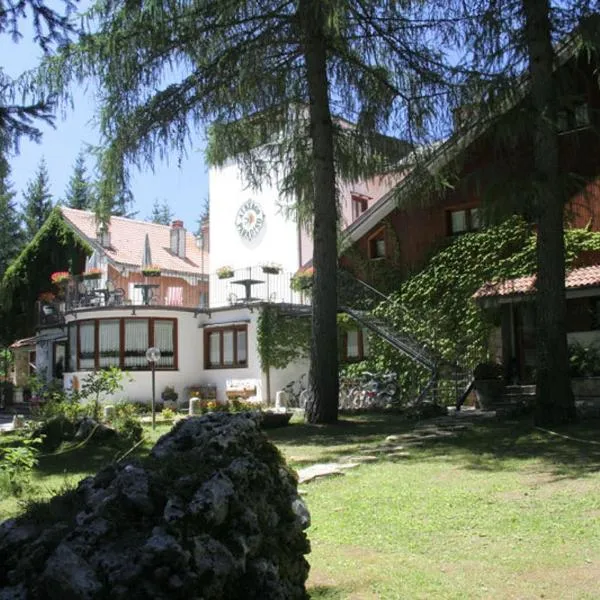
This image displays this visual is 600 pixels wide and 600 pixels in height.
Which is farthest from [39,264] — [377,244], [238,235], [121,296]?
[377,244]

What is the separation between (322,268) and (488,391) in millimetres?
5042

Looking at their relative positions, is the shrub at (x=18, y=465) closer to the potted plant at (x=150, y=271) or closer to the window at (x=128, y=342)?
the window at (x=128, y=342)

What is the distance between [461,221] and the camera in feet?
69.2

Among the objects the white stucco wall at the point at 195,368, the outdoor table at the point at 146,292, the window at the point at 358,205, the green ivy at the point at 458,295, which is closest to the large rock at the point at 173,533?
the green ivy at the point at 458,295

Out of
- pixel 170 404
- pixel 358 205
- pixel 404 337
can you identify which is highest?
pixel 358 205

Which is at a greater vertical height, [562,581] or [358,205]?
[358,205]

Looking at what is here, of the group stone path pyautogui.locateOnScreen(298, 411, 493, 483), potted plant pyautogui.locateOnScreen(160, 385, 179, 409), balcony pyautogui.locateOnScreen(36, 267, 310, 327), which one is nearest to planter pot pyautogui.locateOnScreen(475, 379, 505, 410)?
stone path pyautogui.locateOnScreen(298, 411, 493, 483)

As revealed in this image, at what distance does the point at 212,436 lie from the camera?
3807mm

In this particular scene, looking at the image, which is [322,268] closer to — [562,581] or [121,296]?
[562,581]

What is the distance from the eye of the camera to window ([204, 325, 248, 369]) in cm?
2544

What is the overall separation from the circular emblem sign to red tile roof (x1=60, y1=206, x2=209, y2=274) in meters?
3.21

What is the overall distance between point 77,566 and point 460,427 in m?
11.2

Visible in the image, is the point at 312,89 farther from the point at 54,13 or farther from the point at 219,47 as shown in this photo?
the point at 54,13

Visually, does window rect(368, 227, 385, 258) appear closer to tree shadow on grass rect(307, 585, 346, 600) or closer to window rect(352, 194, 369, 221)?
window rect(352, 194, 369, 221)
